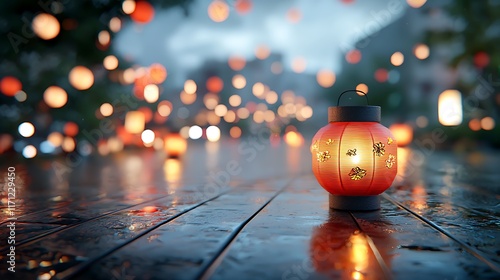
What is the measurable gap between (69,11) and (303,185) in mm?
6483

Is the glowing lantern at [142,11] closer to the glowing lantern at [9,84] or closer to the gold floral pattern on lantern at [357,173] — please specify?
the glowing lantern at [9,84]

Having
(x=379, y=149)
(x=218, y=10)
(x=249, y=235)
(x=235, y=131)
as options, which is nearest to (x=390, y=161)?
(x=379, y=149)

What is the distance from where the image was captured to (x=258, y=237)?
297cm

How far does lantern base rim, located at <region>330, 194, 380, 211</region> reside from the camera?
4.03 m

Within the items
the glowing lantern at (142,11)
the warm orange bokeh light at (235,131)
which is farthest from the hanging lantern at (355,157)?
the warm orange bokeh light at (235,131)

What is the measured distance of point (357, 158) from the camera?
12.9ft

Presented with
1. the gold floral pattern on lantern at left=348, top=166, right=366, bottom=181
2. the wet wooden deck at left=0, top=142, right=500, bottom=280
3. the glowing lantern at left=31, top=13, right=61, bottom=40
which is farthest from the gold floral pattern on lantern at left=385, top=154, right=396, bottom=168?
the glowing lantern at left=31, top=13, right=61, bottom=40

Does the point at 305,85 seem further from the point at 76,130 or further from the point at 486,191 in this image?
the point at 486,191

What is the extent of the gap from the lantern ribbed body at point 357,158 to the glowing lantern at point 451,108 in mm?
19876

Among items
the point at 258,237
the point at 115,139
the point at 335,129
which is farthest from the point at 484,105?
the point at 258,237

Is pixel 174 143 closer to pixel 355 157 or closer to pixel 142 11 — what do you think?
pixel 142 11

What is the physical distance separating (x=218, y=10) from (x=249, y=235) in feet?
26.3

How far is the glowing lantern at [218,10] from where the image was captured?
10188 mm

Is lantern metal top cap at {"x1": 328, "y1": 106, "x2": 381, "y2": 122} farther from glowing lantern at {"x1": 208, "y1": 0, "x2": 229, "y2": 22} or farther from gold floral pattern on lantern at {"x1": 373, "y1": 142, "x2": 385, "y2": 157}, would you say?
glowing lantern at {"x1": 208, "y1": 0, "x2": 229, "y2": 22}
